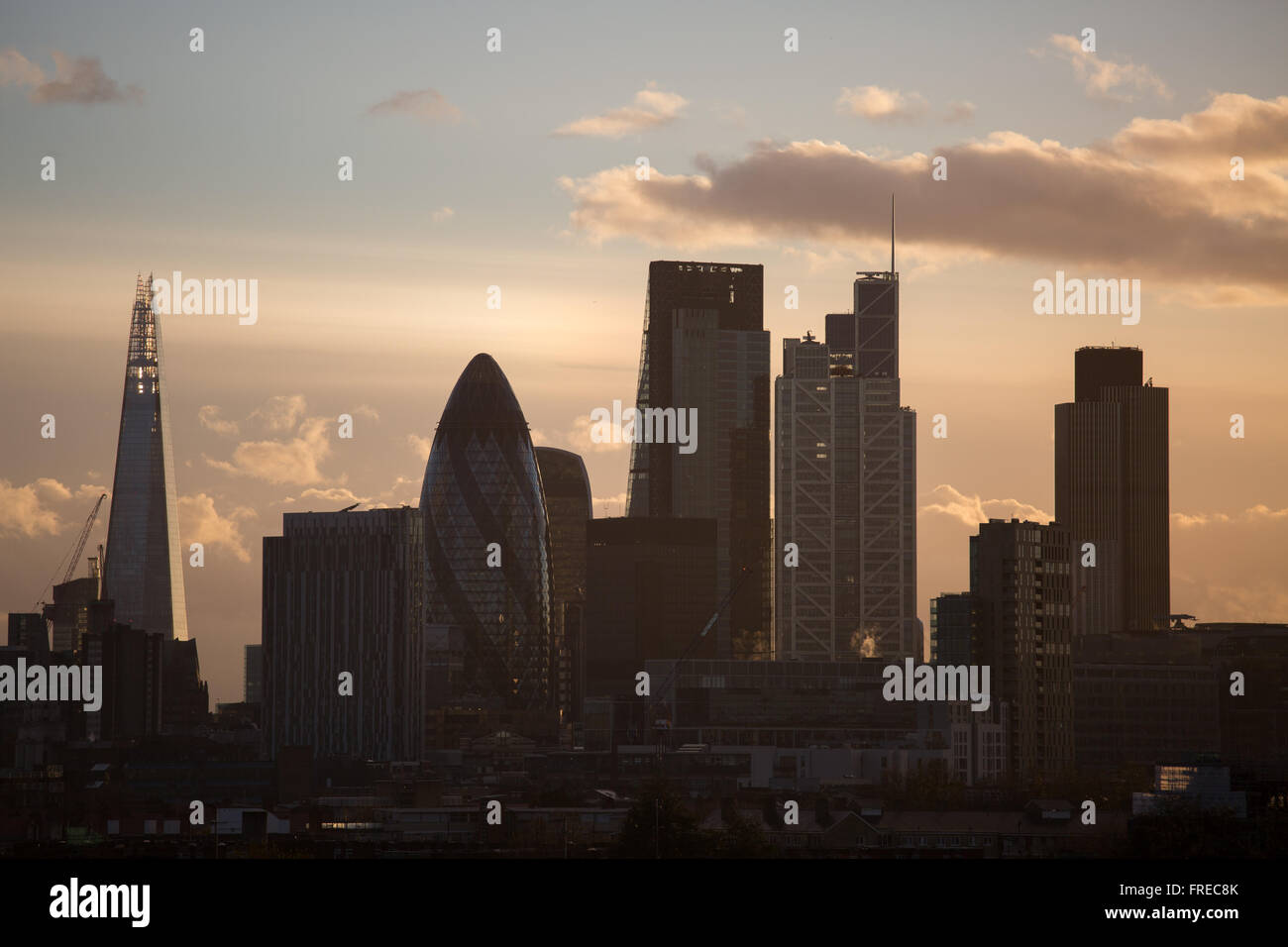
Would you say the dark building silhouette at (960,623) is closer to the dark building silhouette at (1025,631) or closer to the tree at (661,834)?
the dark building silhouette at (1025,631)

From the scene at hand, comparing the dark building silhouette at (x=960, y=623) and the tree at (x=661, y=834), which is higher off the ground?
the dark building silhouette at (x=960, y=623)

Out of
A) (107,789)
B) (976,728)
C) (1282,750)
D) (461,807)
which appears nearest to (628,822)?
(461,807)

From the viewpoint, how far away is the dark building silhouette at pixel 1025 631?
190875mm

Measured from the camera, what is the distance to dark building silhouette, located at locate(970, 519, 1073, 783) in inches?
7515

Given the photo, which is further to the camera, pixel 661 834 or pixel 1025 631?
pixel 1025 631

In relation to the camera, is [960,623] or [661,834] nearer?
[661,834]

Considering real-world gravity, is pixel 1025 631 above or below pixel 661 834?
above

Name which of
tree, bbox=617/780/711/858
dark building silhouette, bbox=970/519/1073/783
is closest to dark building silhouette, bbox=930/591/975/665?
dark building silhouette, bbox=970/519/1073/783

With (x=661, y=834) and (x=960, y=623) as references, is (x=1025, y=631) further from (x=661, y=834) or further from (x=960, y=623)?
(x=661, y=834)

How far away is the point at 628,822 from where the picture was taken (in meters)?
80.3

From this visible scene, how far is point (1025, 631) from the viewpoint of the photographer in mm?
192500

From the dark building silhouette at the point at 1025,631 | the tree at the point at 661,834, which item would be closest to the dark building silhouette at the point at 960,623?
the dark building silhouette at the point at 1025,631

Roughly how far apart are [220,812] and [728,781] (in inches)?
2255

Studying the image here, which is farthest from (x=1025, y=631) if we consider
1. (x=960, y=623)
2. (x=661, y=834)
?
(x=661, y=834)
